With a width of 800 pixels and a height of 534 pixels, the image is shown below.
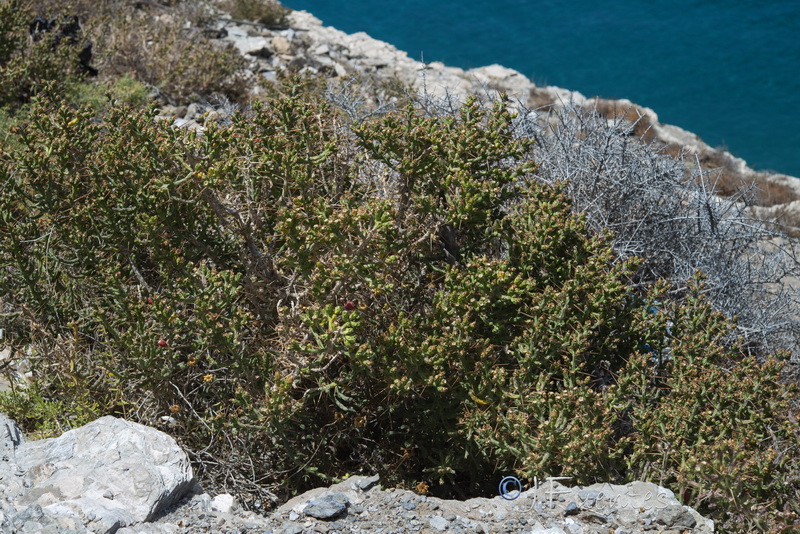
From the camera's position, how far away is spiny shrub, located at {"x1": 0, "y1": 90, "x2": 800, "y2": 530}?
385 cm

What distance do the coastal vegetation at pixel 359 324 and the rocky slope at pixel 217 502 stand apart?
0.23m

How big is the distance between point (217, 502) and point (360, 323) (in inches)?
41.7

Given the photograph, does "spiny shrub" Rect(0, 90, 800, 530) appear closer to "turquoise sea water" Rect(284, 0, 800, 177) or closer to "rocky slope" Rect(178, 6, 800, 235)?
"rocky slope" Rect(178, 6, 800, 235)

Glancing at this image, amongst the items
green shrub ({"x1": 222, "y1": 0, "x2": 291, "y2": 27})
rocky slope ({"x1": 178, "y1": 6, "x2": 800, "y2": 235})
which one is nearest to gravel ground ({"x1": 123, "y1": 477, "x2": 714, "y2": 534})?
rocky slope ({"x1": 178, "y1": 6, "x2": 800, "y2": 235})

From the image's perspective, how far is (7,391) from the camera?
4344 mm

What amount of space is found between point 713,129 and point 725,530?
16.8 meters

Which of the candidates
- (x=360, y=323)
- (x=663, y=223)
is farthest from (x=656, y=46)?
(x=360, y=323)

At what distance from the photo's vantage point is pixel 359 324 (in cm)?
368

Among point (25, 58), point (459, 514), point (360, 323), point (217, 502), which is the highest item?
point (25, 58)

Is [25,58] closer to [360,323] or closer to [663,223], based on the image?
[360,323]

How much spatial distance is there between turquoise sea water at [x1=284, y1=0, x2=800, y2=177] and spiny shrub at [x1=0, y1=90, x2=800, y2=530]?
547 inches

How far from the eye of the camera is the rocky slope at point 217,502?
3.29m

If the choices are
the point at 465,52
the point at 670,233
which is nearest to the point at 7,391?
the point at 670,233

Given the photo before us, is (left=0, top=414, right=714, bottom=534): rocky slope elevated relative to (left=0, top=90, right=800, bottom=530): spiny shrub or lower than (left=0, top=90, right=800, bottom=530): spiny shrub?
lower
